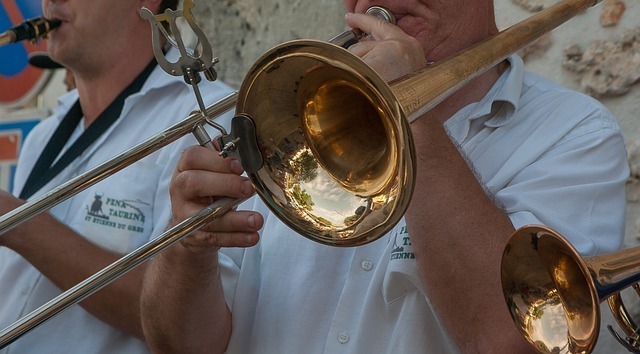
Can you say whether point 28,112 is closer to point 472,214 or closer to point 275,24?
point 275,24

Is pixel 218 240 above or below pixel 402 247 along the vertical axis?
above

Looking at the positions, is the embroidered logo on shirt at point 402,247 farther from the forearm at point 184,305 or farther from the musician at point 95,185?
the musician at point 95,185

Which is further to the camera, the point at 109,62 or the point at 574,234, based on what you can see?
the point at 109,62

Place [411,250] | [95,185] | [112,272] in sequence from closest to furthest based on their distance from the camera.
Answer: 1. [112,272]
2. [411,250]
3. [95,185]

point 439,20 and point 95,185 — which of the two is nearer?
point 439,20

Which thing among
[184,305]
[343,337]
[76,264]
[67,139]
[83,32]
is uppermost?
[83,32]

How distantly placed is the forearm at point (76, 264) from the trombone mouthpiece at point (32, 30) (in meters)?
0.64

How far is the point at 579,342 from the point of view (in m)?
1.59

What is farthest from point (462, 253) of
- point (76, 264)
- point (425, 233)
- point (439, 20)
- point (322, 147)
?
point (76, 264)

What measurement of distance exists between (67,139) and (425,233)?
1368 mm

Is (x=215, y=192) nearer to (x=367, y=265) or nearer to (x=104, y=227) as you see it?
(x=367, y=265)

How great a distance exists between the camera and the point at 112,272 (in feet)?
5.87

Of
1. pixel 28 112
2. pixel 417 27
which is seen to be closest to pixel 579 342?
pixel 417 27

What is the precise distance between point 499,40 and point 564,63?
83cm
